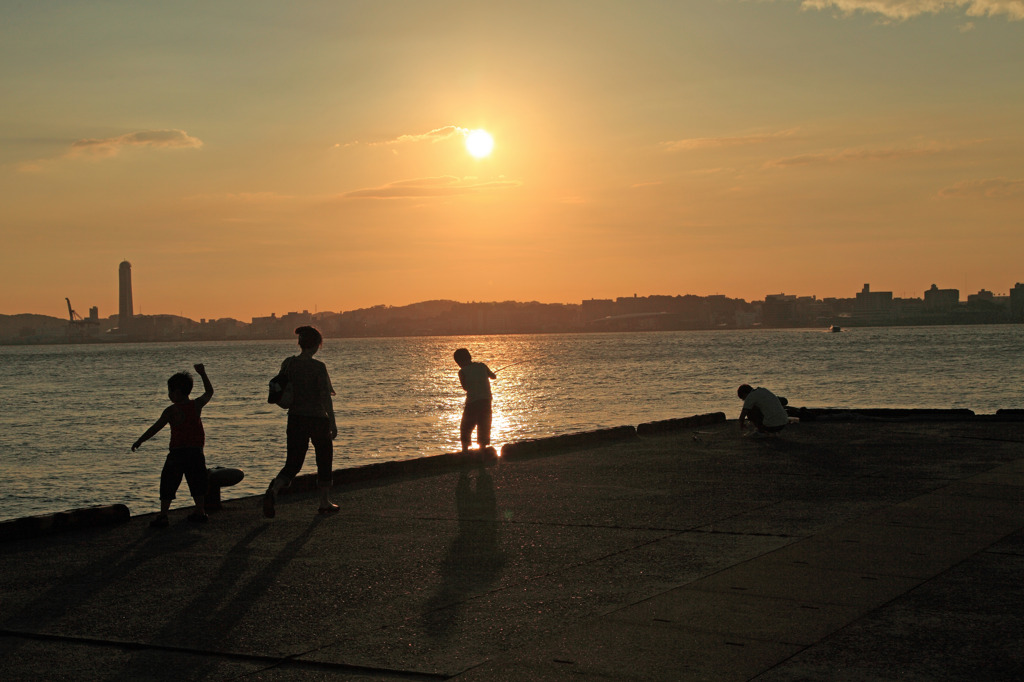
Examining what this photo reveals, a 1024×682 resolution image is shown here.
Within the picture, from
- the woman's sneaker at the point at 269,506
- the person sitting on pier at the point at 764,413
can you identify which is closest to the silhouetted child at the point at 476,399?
the person sitting on pier at the point at 764,413

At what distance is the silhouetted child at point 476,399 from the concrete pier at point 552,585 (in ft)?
7.76

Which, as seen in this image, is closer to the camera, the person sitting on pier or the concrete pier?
the concrete pier

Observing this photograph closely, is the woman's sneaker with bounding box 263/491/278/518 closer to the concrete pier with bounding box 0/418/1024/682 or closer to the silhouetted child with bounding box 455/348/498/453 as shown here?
the concrete pier with bounding box 0/418/1024/682

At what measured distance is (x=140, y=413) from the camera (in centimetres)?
5016

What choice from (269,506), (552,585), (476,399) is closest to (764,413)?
(476,399)

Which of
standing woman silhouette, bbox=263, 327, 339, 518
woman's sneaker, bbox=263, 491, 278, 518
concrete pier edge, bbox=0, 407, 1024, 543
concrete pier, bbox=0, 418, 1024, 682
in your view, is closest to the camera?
concrete pier, bbox=0, 418, 1024, 682

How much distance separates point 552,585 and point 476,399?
7016mm

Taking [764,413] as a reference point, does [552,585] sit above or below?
below

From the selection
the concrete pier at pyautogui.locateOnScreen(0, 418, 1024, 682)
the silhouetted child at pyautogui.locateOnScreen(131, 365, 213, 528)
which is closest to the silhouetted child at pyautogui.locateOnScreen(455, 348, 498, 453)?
the concrete pier at pyautogui.locateOnScreen(0, 418, 1024, 682)

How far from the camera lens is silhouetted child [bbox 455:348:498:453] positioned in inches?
519

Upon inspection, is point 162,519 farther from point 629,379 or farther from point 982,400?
point 629,379

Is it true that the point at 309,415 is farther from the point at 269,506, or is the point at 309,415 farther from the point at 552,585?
the point at 552,585

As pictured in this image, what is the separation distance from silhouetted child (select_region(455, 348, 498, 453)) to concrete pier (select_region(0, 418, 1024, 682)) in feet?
7.76

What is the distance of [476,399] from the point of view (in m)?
13.3
